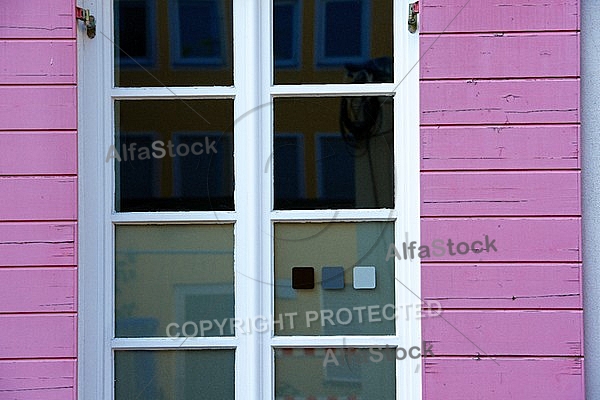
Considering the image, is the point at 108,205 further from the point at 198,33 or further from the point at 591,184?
the point at 591,184

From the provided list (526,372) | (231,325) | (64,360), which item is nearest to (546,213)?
(526,372)

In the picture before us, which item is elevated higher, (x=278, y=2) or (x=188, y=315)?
(x=278, y=2)

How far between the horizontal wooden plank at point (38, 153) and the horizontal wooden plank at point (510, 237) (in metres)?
1.33

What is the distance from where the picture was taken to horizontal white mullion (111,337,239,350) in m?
4.18

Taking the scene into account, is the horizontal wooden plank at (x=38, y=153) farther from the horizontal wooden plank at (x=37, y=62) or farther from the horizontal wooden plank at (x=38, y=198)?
the horizontal wooden plank at (x=37, y=62)

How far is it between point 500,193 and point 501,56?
1.66 ft

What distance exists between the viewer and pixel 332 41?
4.26m

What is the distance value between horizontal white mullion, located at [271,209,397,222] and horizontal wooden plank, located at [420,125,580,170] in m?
0.25

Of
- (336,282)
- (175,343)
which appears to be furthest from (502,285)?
(175,343)

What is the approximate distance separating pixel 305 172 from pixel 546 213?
0.91 metres

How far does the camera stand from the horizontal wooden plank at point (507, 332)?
158 inches

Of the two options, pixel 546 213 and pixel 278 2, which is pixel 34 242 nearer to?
pixel 278 2

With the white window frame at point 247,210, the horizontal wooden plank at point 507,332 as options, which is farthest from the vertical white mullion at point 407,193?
the horizontal wooden plank at point 507,332

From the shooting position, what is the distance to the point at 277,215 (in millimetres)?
4188
